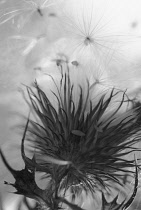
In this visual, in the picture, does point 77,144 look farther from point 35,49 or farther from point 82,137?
point 35,49

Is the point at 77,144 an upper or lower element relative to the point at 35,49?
lower

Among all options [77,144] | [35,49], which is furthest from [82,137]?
[35,49]

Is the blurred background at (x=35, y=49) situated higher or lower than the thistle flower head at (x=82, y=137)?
higher

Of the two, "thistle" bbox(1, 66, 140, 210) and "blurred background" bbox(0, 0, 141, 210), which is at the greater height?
"blurred background" bbox(0, 0, 141, 210)

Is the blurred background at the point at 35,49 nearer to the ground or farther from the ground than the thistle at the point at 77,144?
farther from the ground

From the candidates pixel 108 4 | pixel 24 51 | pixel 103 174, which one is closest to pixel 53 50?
pixel 24 51

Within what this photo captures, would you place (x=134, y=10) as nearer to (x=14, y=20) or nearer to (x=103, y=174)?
(x=14, y=20)
